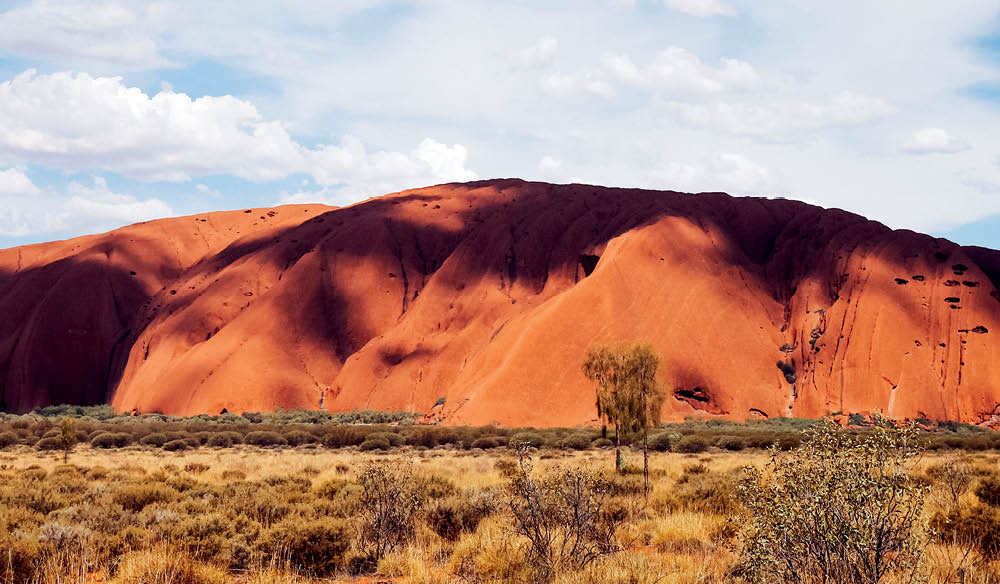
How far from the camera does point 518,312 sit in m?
71.9

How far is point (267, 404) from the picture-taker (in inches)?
2724

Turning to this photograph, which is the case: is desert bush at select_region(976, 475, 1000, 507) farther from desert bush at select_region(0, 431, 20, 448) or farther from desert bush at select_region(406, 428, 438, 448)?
desert bush at select_region(0, 431, 20, 448)

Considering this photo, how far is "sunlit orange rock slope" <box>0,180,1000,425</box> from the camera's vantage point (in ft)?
199

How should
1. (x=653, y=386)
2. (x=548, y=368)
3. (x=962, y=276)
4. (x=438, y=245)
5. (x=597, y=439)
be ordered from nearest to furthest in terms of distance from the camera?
1. (x=653, y=386)
2. (x=597, y=439)
3. (x=548, y=368)
4. (x=962, y=276)
5. (x=438, y=245)

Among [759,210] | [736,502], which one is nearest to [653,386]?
[736,502]

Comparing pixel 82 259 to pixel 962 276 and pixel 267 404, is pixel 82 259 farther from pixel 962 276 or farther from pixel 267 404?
pixel 962 276

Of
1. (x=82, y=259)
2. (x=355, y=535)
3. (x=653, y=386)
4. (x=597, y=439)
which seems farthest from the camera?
(x=82, y=259)

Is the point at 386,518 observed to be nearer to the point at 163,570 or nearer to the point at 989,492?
the point at 163,570

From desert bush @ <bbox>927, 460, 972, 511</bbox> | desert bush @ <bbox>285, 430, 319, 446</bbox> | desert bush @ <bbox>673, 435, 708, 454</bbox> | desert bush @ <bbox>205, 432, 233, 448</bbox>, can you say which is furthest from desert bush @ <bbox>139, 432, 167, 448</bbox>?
desert bush @ <bbox>927, 460, 972, 511</bbox>

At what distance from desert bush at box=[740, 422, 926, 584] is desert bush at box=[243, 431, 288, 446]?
39368mm

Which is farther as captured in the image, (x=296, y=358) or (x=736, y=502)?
(x=296, y=358)

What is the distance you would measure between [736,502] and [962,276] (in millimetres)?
63757

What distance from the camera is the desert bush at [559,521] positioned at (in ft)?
30.9

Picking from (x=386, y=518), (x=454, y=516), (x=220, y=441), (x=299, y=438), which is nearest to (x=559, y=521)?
(x=386, y=518)
